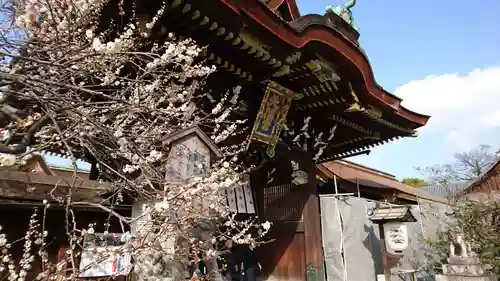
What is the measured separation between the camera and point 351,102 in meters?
5.83

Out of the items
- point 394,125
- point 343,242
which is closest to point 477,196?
point 394,125

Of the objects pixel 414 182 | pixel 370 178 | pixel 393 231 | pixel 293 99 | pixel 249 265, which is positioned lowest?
pixel 249 265

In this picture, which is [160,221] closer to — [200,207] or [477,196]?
[200,207]

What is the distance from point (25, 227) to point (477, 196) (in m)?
9.16

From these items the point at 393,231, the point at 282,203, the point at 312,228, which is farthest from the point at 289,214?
the point at 393,231

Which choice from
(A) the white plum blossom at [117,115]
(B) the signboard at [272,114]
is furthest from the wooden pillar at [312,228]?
(A) the white plum blossom at [117,115]

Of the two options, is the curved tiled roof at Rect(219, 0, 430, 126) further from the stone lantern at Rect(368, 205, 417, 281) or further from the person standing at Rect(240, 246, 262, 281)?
the person standing at Rect(240, 246, 262, 281)

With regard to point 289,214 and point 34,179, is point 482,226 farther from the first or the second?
point 34,179

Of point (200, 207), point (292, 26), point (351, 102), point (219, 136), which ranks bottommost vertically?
point (200, 207)

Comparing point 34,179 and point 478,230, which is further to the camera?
point 478,230

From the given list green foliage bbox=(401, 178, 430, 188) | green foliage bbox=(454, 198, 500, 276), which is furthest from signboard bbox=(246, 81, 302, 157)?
green foliage bbox=(401, 178, 430, 188)

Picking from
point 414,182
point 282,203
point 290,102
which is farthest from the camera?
point 414,182

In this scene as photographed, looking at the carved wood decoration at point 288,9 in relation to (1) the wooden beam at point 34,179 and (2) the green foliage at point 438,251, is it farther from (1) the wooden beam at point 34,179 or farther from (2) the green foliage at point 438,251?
(2) the green foliage at point 438,251

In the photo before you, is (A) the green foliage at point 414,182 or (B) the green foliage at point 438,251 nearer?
(B) the green foliage at point 438,251
